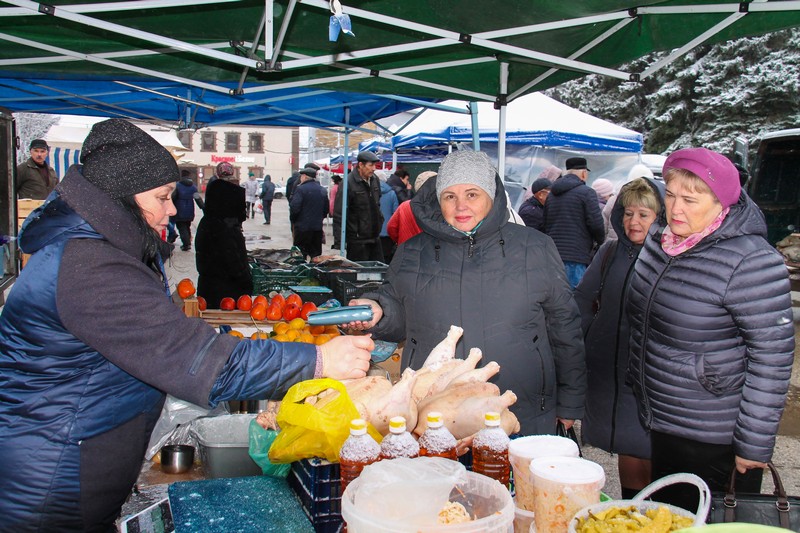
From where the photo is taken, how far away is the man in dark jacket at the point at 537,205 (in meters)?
8.61

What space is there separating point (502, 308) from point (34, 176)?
8522 millimetres

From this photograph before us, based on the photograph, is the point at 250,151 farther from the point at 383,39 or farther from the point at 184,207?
the point at 383,39

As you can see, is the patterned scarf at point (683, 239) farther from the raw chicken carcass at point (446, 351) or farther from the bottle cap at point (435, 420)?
the bottle cap at point (435, 420)

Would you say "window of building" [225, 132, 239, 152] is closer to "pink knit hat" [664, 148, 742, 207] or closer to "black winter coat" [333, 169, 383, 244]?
"black winter coat" [333, 169, 383, 244]

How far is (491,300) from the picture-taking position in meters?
2.89

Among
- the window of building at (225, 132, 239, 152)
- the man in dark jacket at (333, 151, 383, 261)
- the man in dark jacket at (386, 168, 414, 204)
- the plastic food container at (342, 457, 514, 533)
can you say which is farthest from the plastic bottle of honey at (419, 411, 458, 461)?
the window of building at (225, 132, 239, 152)

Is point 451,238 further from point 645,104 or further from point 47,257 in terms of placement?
point 645,104

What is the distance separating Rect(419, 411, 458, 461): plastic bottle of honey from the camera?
1837 millimetres

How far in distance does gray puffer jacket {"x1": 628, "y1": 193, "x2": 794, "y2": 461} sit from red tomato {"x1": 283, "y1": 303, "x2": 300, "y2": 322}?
2802 mm

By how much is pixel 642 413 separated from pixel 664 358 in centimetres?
31

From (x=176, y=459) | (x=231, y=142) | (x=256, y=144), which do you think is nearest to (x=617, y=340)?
(x=176, y=459)

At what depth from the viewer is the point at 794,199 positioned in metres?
10.6

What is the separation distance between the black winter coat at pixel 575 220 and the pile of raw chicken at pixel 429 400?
5.79 m

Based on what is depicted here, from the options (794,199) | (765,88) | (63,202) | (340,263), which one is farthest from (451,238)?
(765,88)
